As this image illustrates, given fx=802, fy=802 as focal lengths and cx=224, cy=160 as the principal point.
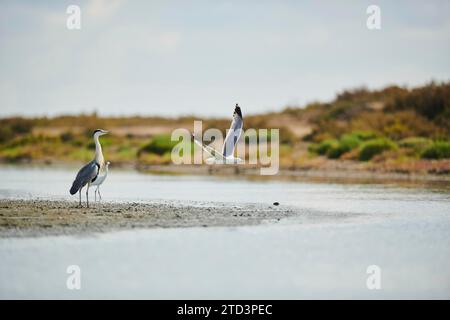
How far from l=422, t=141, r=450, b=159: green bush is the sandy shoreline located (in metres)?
12.2

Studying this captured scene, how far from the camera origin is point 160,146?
3694cm

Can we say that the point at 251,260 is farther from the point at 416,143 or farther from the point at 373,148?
the point at 416,143

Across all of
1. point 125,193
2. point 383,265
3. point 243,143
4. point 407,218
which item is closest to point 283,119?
point 243,143

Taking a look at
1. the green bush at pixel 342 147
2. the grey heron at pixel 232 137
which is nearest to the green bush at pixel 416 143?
the green bush at pixel 342 147

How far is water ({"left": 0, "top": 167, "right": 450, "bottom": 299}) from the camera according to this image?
972 centimetres

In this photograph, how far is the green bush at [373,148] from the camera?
29.5 meters

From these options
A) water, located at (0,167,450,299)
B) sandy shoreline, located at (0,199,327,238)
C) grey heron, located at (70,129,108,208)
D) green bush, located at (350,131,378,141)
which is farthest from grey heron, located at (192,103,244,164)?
green bush, located at (350,131,378,141)

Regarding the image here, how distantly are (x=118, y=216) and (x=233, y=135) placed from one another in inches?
118

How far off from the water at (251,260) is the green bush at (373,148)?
13.5 meters

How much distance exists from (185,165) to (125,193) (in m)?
14.7

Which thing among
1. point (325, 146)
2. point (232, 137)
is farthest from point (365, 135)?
point (232, 137)

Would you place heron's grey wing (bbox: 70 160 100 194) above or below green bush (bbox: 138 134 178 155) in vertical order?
below

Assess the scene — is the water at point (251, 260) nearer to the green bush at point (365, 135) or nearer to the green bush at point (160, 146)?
the green bush at point (365, 135)

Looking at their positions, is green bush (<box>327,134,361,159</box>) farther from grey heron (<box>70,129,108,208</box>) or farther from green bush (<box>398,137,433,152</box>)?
grey heron (<box>70,129,108,208</box>)
